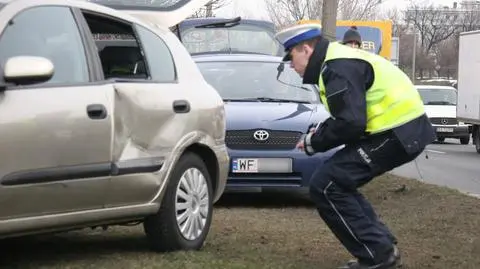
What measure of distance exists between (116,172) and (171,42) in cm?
130

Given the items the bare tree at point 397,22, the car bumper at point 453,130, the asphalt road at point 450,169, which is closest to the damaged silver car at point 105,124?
the asphalt road at point 450,169

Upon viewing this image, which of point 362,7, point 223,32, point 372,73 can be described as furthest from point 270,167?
point 362,7

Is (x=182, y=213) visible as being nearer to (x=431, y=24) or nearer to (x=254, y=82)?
(x=254, y=82)

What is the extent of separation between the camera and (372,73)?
479 centimetres

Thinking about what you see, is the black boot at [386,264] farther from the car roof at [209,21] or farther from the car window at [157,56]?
the car roof at [209,21]

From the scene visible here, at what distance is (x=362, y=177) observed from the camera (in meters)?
4.89

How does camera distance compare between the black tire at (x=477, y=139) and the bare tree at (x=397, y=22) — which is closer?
the black tire at (x=477, y=139)

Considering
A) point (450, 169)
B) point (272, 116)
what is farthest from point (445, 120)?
point (272, 116)

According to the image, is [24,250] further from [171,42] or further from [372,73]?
[372,73]

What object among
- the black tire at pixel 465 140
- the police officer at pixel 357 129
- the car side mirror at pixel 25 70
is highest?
the car side mirror at pixel 25 70

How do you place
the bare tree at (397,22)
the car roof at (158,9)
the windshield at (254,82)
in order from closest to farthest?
the car roof at (158,9)
the windshield at (254,82)
the bare tree at (397,22)

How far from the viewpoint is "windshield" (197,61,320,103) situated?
29.4 ft

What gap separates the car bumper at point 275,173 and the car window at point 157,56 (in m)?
2.48

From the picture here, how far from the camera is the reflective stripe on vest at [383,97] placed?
4785 millimetres
